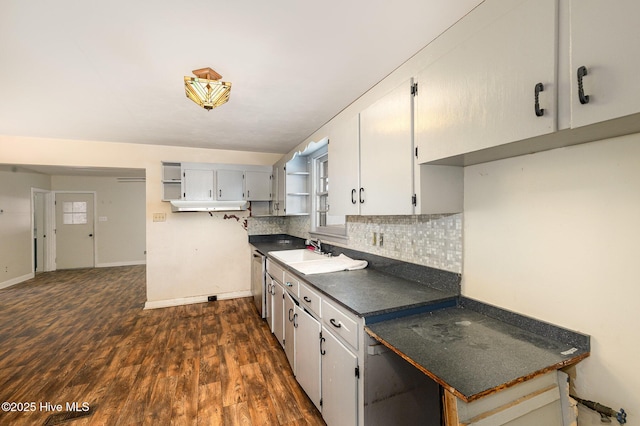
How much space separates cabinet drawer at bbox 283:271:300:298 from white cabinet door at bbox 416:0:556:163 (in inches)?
53.7

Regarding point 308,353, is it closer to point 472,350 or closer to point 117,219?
point 472,350

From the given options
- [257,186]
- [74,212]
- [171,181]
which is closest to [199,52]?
[257,186]

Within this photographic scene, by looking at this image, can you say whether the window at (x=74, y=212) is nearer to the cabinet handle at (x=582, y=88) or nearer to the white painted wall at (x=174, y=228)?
the white painted wall at (x=174, y=228)

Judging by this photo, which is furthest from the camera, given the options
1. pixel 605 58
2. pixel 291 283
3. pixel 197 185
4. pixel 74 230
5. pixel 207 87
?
pixel 74 230

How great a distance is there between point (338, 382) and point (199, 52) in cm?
202

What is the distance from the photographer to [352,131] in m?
2.02

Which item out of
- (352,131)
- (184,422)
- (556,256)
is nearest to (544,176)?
(556,256)

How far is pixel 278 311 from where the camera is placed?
8.99ft

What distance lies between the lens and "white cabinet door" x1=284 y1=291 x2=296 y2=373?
2.25 meters

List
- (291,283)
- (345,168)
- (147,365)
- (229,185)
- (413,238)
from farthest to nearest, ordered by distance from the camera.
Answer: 1. (229,185)
2. (147,365)
3. (291,283)
4. (345,168)
5. (413,238)

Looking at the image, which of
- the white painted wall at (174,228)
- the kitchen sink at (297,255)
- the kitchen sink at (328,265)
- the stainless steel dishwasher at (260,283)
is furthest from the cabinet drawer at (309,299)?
the white painted wall at (174,228)

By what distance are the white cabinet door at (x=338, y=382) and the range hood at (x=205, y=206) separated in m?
2.79

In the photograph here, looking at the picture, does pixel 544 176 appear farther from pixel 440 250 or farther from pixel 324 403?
pixel 324 403

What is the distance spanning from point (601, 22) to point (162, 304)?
4817 millimetres
